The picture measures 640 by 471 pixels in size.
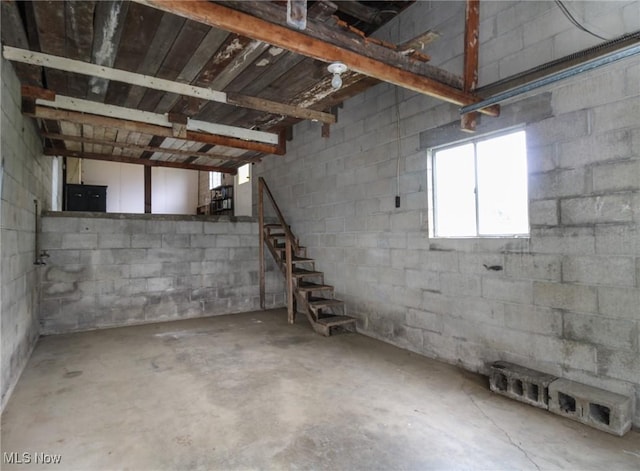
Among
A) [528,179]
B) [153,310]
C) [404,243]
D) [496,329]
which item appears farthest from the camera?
[153,310]

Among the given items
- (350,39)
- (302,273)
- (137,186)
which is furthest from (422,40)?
(137,186)

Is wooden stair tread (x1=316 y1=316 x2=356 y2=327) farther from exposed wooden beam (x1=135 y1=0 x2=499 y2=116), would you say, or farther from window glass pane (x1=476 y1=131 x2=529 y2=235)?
exposed wooden beam (x1=135 y1=0 x2=499 y2=116)

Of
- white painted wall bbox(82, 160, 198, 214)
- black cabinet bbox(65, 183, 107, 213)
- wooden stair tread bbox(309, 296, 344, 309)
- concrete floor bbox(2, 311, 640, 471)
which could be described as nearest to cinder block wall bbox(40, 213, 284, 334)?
concrete floor bbox(2, 311, 640, 471)

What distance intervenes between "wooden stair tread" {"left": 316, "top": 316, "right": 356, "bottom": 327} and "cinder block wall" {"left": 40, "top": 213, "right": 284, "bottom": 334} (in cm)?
201

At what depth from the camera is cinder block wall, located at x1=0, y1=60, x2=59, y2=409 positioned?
2.76m

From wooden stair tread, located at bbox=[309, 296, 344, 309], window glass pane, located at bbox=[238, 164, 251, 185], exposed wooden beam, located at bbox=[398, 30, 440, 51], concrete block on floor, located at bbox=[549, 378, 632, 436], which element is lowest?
concrete block on floor, located at bbox=[549, 378, 632, 436]

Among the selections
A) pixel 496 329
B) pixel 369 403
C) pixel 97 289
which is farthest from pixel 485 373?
pixel 97 289

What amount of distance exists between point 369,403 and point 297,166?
4.14 meters

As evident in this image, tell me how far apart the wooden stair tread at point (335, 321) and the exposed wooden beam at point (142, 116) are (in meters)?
2.96

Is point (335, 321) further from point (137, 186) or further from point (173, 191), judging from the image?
point (173, 191)

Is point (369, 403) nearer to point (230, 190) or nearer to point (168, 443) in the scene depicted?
point (168, 443)

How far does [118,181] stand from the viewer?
38.1ft

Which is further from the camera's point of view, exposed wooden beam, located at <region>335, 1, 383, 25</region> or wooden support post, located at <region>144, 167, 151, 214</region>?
wooden support post, located at <region>144, 167, 151, 214</region>

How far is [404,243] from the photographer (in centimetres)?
398
